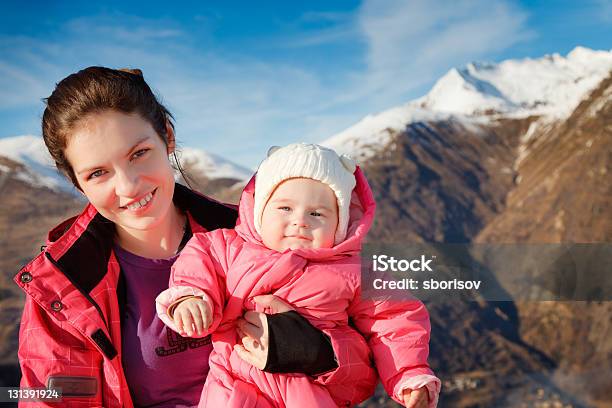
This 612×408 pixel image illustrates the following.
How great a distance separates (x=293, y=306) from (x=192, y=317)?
30cm

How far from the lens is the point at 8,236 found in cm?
3478

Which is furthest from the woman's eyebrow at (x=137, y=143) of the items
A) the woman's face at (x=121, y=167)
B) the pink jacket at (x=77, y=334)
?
the pink jacket at (x=77, y=334)

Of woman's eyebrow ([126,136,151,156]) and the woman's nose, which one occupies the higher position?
woman's eyebrow ([126,136,151,156])

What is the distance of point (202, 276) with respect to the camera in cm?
157

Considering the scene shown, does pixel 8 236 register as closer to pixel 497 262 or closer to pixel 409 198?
pixel 409 198

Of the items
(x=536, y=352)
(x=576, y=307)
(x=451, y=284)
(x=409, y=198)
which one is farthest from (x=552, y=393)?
(x=451, y=284)

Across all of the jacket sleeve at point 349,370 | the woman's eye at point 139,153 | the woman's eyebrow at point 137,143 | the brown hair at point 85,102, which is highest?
the brown hair at point 85,102

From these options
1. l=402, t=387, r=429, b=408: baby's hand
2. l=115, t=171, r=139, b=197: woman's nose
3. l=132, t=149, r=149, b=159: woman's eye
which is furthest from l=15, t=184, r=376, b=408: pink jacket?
l=132, t=149, r=149, b=159: woman's eye

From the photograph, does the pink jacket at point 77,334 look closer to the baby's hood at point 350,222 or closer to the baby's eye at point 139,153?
the baby's hood at point 350,222

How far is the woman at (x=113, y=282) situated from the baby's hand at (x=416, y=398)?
13cm

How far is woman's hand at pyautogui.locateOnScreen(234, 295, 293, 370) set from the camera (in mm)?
1507

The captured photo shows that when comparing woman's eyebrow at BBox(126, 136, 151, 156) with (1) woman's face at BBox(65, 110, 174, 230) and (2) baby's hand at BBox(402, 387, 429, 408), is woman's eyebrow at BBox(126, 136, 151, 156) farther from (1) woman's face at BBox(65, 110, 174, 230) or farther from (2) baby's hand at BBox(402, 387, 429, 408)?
(2) baby's hand at BBox(402, 387, 429, 408)

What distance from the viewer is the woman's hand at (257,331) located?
1507mm

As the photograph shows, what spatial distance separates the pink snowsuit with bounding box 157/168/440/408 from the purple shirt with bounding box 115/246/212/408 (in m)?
0.22
